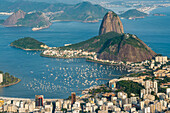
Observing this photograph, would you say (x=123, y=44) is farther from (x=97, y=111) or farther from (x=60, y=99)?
(x=97, y=111)

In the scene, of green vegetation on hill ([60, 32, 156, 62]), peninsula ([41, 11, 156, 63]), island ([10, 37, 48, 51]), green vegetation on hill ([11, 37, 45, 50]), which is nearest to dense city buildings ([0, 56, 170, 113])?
green vegetation on hill ([60, 32, 156, 62])

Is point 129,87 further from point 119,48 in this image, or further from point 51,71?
point 119,48

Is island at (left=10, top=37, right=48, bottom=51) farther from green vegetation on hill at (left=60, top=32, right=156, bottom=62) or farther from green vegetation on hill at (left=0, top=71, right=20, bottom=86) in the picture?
green vegetation on hill at (left=0, top=71, right=20, bottom=86)

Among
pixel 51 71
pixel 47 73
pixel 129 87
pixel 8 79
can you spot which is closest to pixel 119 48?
pixel 51 71

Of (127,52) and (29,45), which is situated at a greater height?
(29,45)

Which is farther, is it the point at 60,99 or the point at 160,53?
the point at 160,53

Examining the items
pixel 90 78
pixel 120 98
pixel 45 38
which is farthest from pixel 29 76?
pixel 45 38
